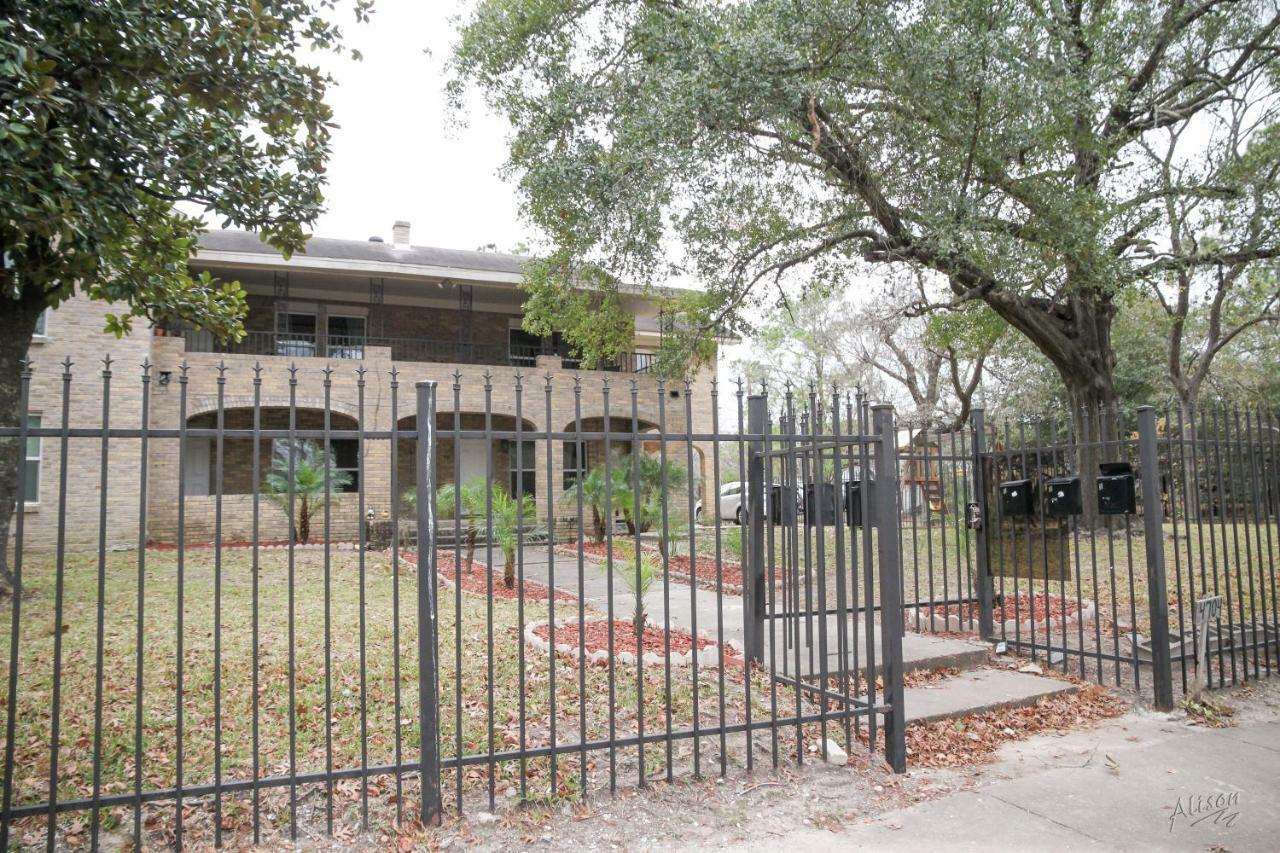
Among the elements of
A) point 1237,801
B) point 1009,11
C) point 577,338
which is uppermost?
point 1009,11

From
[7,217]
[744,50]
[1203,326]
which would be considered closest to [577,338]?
[744,50]

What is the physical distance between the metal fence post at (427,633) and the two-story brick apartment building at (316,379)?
419 inches

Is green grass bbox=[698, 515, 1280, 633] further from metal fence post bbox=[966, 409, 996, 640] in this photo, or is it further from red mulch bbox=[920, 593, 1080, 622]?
red mulch bbox=[920, 593, 1080, 622]

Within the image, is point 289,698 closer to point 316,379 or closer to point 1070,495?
point 1070,495

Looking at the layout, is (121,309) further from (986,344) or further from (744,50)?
(986,344)

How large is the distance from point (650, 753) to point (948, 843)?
1.68m

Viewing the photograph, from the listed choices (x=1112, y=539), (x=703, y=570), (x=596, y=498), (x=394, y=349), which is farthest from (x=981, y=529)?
(x=394, y=349)

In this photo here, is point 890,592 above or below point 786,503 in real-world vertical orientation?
below

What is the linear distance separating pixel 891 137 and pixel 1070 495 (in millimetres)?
7370

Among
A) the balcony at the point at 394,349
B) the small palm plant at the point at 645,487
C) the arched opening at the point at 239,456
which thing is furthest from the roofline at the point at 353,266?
the small palm plant at the point at 645,487

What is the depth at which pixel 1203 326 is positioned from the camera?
81.7 feet

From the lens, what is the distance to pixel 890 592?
16.3ft

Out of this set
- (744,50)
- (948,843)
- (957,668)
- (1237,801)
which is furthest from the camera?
(744,50)

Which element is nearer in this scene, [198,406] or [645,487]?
[645,487]
